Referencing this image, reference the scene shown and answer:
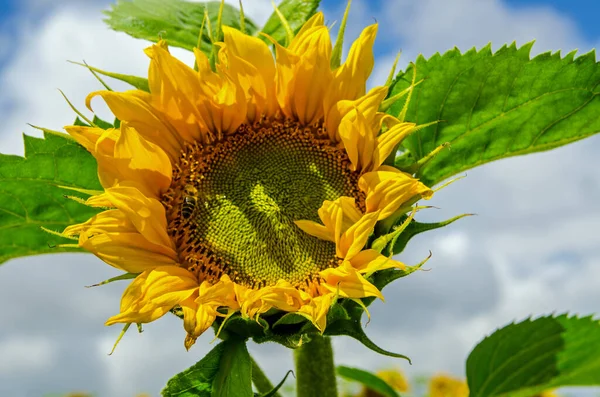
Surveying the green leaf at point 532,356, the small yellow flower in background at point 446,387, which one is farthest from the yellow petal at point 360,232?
the small yellow flower in background at point 446,387

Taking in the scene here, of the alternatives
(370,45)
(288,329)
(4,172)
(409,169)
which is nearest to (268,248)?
(288,329)

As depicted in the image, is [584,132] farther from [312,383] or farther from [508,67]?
[312,383]

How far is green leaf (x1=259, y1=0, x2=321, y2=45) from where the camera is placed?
3471mm

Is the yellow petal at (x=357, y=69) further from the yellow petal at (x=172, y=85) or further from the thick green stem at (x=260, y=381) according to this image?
the thick green stem at (x=260, y=381)

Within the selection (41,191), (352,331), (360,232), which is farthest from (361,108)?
(41,191)

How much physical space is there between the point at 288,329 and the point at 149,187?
775 mm

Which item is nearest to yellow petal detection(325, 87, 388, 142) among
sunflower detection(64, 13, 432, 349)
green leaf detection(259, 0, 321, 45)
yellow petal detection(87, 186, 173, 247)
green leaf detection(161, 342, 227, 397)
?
sunflower detection(64, 13, 432, 349)

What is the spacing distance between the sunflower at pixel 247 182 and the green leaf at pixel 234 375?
0.54ft

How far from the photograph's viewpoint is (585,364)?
2.55 meters

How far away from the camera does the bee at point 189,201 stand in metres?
3.20

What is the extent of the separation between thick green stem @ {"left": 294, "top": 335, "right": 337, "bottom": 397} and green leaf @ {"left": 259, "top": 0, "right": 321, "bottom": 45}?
1326 mm

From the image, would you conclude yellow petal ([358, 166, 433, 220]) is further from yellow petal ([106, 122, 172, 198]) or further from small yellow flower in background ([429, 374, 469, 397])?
small yellow flower in background ([429, 374, 469, 397])

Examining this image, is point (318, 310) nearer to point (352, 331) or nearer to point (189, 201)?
point (352, 331)

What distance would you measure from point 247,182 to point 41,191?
888mm
